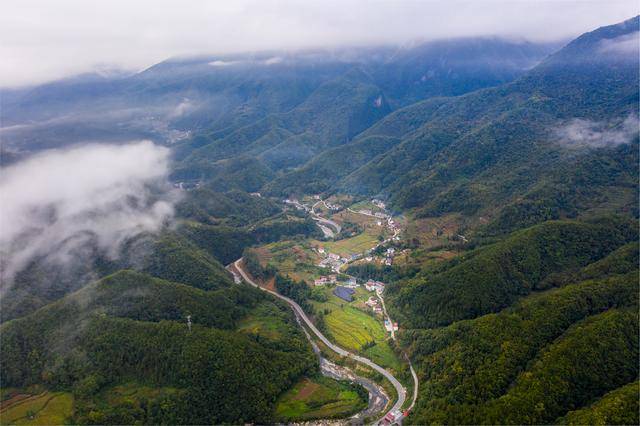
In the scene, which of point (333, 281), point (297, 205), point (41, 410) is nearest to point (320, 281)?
point (333, 281)

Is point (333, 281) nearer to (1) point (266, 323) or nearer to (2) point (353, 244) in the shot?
(2) point (353, 244)

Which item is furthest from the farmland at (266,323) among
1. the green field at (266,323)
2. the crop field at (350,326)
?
the crop field at (350,326)

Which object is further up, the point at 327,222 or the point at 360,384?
the point at 327,222

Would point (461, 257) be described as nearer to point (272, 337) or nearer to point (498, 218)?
point (498, 218)

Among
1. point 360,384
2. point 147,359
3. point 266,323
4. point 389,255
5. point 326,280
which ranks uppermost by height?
point 147,359

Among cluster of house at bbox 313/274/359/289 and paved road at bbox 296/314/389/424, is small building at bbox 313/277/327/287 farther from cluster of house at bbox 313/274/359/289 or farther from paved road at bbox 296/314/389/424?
paved road at bbox 296/314/389/424

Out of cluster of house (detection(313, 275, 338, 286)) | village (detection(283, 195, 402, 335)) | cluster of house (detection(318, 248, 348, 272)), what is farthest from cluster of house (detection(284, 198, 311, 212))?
cluster of house (detection(313, 275, 338, 286))

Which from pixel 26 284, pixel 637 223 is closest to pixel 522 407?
pixel 637 223
